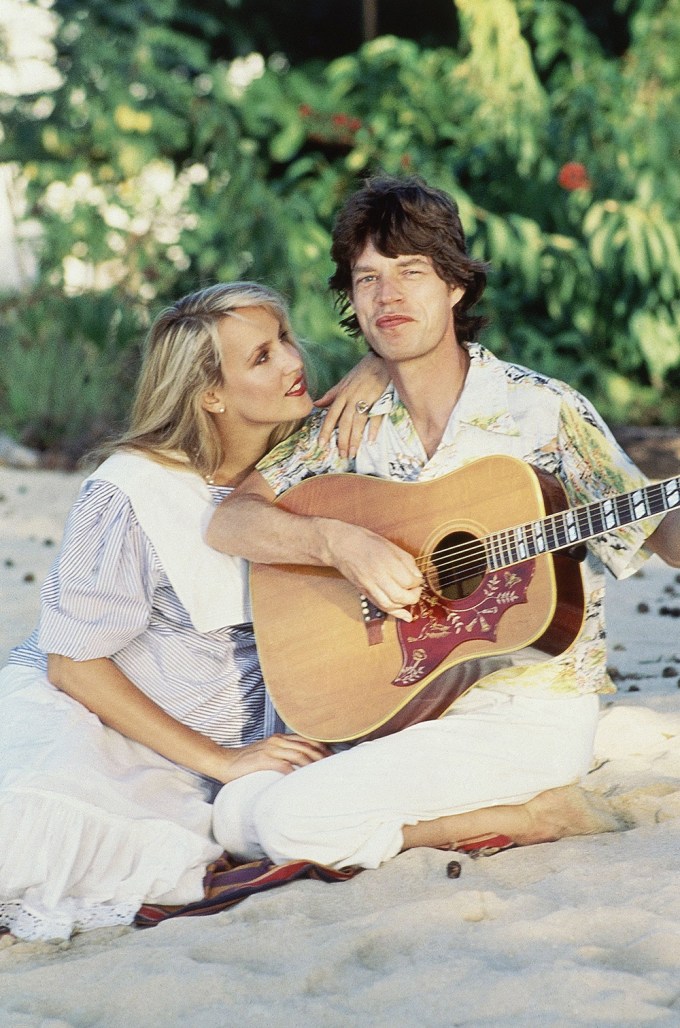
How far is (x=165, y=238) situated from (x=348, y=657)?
6622 mm

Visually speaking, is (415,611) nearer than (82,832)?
No

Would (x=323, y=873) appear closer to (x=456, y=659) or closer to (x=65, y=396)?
(x=456, y=659)

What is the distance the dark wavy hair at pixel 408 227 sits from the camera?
287cm

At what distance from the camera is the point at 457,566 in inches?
111

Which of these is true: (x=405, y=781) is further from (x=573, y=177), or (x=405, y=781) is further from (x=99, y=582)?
(x=573, y=177)

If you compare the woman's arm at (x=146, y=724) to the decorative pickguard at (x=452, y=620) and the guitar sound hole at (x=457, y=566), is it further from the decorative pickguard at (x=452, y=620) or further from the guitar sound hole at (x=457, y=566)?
the guitar sound hole at (x=457, y=566)

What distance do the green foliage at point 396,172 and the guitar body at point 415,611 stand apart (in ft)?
12.9

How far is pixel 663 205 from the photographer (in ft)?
25.0

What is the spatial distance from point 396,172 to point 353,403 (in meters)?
4.96

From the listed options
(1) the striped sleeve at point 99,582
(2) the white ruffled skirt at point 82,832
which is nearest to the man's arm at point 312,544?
(1) the striped sleeve at point 99,582

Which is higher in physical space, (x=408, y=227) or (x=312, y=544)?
(x=408, y=227)

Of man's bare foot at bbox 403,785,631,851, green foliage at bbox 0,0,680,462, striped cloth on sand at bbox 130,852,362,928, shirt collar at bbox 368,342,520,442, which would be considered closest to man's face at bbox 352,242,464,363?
shirt collar at bbox 368,342,520,442

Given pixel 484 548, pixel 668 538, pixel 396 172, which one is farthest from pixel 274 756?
pixel 396 172

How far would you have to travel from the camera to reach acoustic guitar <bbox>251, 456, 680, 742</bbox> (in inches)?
104
